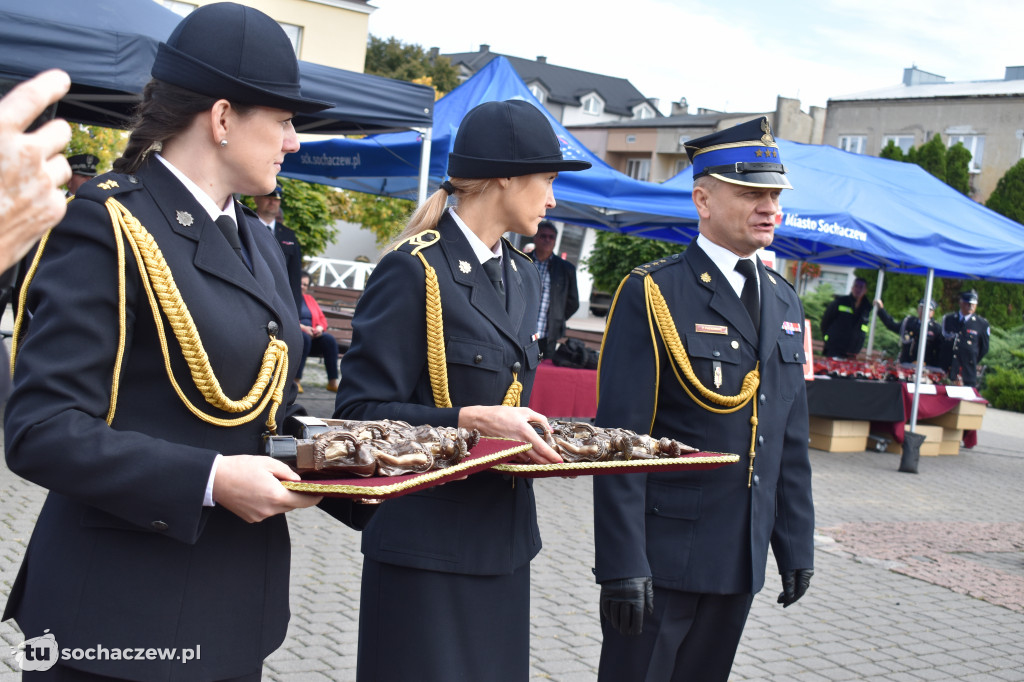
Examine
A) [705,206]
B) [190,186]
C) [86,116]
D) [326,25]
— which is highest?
[326,25]

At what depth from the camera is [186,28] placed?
1880mm

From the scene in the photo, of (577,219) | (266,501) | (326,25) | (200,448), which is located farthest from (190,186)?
(326,25)

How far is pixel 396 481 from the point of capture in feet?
5.70

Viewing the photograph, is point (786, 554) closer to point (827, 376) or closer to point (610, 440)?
point (610, 440)

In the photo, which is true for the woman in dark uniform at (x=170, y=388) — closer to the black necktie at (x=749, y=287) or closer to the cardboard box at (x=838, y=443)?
the black necktie at (x=749, y=287)

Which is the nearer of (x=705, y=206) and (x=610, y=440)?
(x=610, y=440)

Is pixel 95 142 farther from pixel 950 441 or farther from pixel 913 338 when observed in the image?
pixel 913 338

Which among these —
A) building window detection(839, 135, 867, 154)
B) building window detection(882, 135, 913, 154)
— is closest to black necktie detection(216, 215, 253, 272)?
building window detection(882, 135, 913, 154)

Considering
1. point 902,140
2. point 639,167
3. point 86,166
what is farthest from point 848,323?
point 639,167

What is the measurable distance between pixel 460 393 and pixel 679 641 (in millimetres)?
1053

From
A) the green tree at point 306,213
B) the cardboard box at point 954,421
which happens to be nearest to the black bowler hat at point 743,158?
the cardboard box at point 954,421

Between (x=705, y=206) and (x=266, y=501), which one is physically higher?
(x=705, y=206)

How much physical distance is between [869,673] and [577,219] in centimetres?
876

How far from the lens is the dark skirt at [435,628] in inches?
94.3
